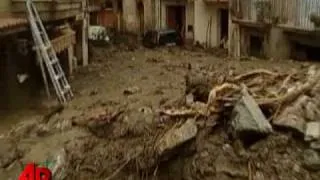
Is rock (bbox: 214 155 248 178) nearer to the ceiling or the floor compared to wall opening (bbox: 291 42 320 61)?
nearer to the ceiling

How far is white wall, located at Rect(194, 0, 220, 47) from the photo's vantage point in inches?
1124

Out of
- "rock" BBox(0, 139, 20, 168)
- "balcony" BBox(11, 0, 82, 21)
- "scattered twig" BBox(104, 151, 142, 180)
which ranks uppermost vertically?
"balcony" BBox(11, 0, 82, 21)

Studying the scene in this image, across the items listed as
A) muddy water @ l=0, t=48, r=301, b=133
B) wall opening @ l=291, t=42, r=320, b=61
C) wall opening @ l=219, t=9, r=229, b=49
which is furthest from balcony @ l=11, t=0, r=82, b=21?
wall opening @ l=219, t=9, r=229, b=49

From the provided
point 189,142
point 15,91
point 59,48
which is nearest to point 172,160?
point 189,142

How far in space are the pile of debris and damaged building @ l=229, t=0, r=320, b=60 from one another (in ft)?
34.6

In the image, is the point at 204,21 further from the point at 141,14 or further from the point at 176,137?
the point at 176,137

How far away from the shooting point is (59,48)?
629 inches

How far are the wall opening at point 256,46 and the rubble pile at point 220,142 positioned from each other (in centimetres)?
1359

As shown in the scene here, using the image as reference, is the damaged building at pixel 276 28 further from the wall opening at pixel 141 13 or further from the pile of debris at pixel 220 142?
the wall opening at pixel 141 13

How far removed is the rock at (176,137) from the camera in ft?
25.0

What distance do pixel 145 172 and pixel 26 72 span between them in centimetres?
→ 850

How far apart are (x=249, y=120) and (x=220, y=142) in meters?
0.56

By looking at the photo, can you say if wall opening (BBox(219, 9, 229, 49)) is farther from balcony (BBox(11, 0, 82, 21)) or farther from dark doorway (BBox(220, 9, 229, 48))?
balcony (BBox(11, 0, 82, 21))

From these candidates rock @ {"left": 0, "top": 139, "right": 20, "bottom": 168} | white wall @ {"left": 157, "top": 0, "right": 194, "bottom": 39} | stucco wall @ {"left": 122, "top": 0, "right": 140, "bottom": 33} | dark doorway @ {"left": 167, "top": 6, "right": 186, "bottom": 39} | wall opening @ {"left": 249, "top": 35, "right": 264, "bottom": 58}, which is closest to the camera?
rock @ {"left": 0, "top": 139, "right": 20, "bottom": 168}
